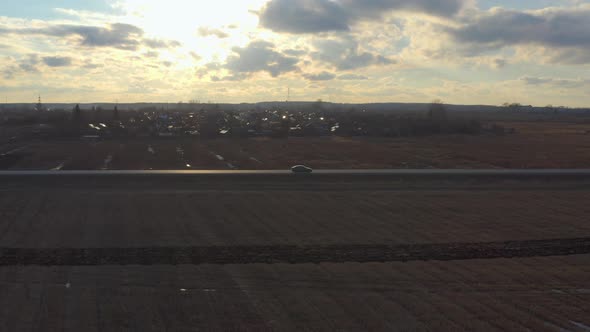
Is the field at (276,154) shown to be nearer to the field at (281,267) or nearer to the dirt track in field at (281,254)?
the field at (281,267)

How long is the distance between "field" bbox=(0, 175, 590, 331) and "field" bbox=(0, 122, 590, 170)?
53.2 feet

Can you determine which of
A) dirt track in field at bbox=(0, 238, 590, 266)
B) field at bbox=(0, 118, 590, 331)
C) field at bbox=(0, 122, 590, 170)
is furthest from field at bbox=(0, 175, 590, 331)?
field at bbox=(0, 122, 590, 170)

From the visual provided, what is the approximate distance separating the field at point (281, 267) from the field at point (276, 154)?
16.2m

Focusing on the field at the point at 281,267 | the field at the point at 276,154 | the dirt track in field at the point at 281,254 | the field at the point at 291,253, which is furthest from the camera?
the field at the point at 276,154

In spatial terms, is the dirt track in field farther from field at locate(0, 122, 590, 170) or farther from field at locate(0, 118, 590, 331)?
field at locate(0, 122, 590, 170)

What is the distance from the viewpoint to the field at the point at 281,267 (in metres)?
14.1

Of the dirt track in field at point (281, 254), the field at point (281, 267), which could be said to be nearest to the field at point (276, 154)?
the field at point (281, 267)

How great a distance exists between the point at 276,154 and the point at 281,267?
42.4 m

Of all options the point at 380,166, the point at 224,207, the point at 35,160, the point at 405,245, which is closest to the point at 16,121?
the point at 35,160

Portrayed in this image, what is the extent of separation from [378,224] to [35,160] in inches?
1453

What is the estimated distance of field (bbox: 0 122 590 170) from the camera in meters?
50.4

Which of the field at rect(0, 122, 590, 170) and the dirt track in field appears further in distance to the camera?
the field at rect(0, 122, 590, 170)

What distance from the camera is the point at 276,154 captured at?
200ft

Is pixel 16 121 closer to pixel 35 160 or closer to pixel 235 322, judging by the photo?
pixel 35 160
